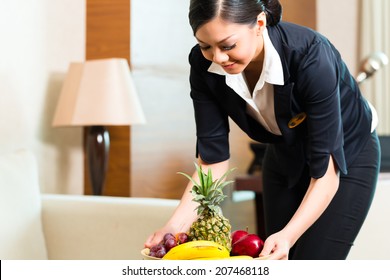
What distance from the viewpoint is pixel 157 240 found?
1.86m

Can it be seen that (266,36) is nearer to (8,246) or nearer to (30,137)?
(8,246)

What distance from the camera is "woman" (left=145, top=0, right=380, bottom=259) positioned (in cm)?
181

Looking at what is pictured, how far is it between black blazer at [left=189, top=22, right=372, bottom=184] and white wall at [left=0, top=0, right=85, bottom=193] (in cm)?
186

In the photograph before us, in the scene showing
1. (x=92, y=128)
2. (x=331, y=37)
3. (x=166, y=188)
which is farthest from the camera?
(x=331, y=37)

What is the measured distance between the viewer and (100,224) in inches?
126

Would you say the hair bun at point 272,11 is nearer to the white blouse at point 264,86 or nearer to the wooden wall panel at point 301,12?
the white blouse at point 264,86

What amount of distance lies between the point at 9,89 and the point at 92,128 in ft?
1.86

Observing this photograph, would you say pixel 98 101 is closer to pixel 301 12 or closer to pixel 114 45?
pixel 114 45

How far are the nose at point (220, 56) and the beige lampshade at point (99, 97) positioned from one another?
2170mm

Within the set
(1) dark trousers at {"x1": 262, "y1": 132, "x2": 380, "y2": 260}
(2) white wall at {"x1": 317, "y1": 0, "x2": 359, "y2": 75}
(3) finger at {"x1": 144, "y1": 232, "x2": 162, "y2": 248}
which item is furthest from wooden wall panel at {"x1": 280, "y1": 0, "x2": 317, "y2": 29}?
(3) finger at {"x1": 144, "y1": 232, "x2": 162, "y2": 248}

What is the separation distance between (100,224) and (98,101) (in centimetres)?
95

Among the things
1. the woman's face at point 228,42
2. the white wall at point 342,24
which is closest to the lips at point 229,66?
the woman's face at point 228,42

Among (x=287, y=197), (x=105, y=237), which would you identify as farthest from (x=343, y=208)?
(x=105, y=237)

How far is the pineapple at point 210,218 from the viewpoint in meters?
1.65
